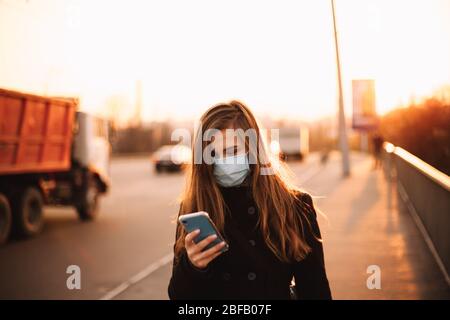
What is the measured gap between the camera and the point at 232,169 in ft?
8.23

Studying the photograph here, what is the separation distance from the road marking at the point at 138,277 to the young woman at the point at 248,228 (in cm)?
447

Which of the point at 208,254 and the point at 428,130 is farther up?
the point at 428,130

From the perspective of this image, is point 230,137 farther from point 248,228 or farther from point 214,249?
point 214,249

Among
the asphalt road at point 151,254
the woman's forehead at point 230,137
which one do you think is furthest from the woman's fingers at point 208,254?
the asphalt road at point 151,254

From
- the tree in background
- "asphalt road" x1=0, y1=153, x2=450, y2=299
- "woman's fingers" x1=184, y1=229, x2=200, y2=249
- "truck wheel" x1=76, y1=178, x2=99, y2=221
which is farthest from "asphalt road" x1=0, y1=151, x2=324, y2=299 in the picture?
the tree in background

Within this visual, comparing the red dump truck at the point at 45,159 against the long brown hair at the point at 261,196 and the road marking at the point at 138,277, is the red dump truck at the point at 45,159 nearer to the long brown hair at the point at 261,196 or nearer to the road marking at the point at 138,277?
the road marking at the point at 138,277

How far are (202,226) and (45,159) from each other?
1072cm

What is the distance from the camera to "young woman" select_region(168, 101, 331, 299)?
2.47 metres

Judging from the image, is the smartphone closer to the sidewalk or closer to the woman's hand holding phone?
the woman's hand holding phone

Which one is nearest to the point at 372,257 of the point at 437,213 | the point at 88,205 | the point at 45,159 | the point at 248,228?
the point at 437,213

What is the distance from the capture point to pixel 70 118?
13.6m

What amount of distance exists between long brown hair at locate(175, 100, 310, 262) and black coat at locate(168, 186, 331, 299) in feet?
0.12
